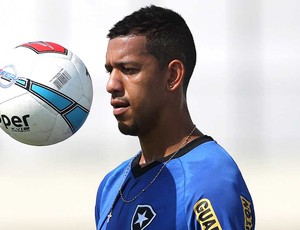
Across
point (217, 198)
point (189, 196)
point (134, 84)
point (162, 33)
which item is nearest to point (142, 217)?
point (189, 196)

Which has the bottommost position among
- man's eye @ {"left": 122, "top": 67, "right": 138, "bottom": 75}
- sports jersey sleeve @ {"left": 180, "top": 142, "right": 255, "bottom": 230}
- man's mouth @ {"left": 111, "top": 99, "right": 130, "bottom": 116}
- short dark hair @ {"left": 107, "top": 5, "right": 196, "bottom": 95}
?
sports jersey sleeve @ {"left": 180, "top": 142, "right": 255, "bottom": 230}

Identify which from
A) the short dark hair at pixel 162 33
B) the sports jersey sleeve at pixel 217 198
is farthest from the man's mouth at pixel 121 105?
the sports jersey sleeve at pixel 217 198

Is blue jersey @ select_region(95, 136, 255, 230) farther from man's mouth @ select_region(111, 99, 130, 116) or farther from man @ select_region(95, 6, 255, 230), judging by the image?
man's mouth @ select_region(111, 99, 130, 116)

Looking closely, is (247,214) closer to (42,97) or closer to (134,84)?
(134,84)

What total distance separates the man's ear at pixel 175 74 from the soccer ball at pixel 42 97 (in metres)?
0.55

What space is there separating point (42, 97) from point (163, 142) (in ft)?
2.09

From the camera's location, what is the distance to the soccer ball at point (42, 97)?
4016 mm

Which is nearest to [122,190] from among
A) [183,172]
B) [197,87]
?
[183,172]

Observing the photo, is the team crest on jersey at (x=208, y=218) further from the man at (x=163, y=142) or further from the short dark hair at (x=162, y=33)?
the short dark hair at (x=162, y=33)

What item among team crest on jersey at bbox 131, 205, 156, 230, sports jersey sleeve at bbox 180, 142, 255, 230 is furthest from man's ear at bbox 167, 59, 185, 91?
team crest on jersey at bbox 131, 205, 156, 230

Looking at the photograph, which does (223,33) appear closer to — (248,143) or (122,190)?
(248,143)

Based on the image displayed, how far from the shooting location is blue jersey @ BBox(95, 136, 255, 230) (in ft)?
11.2

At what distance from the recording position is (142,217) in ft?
11.9

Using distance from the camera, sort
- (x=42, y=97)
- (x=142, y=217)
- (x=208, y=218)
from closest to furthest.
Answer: (x=208, y=218), (x=142, y=217), (x=42, y=97)
